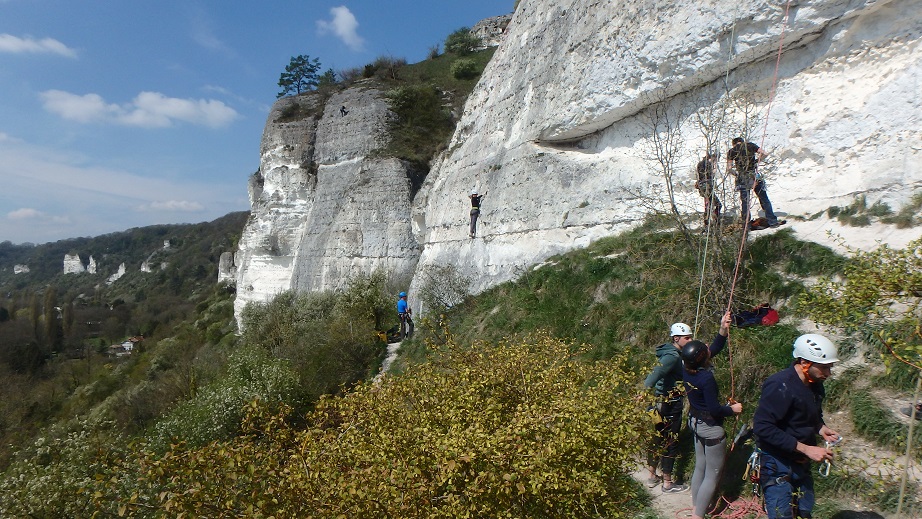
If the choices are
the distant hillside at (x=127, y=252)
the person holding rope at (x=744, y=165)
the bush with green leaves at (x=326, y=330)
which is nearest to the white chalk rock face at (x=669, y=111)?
the person holding rope at (x=744, y=165)

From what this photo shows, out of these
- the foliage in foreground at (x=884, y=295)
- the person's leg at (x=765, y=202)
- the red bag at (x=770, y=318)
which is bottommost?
the red bag at (x=770, y=318)

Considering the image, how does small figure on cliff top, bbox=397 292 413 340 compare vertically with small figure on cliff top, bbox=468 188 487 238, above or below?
below

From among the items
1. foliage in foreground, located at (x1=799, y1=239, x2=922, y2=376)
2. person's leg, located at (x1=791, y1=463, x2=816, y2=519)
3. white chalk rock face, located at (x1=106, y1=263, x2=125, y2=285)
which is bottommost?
white chalk rock face, located at (x1=106, y1=263, x2=125, y2=285)

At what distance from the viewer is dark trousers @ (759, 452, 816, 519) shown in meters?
2.86

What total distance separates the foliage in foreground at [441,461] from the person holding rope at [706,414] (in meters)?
0.44

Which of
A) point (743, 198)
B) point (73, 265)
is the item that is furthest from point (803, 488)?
point (73, 265)

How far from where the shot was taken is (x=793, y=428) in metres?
2.89

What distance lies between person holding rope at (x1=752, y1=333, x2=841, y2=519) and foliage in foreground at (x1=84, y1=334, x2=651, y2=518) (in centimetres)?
75

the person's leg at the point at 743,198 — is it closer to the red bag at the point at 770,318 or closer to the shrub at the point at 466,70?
the red bag at the point at 770,318

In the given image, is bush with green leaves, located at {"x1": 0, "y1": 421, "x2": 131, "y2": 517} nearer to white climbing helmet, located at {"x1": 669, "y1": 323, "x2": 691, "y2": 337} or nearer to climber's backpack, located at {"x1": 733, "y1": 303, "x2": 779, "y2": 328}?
white climbing helmet, located at {"x1": 669, "y1": 323, "x2": 691, "y2": 337}

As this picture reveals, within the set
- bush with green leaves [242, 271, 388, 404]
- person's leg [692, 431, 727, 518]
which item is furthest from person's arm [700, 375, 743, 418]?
bush with green leaves [242, 271, 388, 404]

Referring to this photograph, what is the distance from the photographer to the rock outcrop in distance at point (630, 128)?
6980mm

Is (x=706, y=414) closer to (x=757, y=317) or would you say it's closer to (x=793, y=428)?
(x=793, y=428)

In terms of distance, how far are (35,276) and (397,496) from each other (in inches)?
6668
